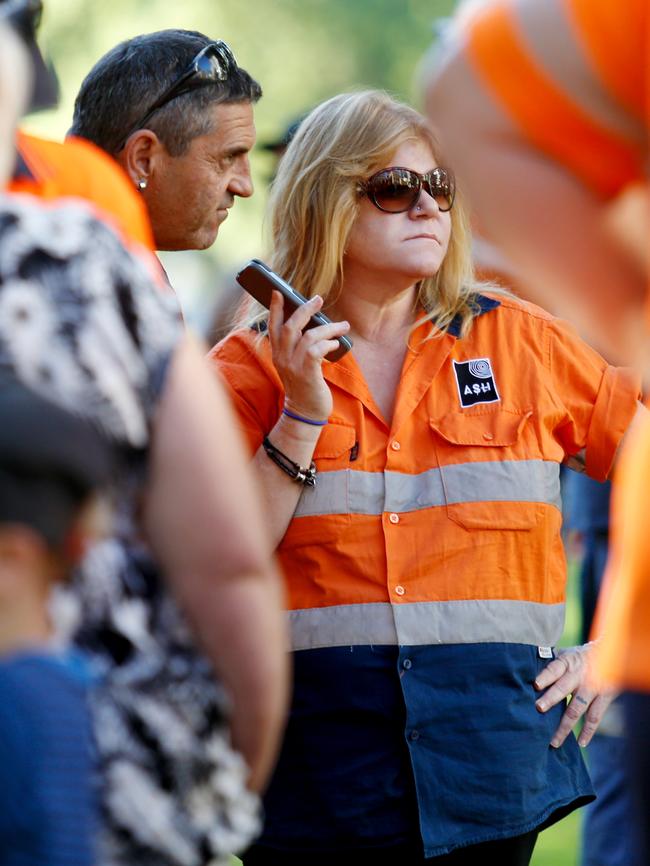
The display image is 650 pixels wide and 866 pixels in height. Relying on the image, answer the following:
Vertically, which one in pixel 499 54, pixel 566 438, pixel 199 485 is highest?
pixel 499 54

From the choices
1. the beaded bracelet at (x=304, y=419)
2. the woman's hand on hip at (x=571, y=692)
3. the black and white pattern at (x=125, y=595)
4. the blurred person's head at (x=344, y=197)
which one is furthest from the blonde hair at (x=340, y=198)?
the black and white pattern at (x=125, y=595)

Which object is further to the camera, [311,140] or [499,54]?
[311,140]

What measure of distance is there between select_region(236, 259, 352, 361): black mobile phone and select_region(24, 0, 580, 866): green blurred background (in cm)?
1203

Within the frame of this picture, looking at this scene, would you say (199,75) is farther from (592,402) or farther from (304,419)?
(592,402)

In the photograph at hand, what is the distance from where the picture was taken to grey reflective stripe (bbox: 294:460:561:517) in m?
2.91

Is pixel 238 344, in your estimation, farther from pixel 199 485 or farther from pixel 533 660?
pixel 199 485

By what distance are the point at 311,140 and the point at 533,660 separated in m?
1.32

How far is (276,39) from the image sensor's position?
781 inches

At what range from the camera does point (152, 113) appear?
11.2 ft

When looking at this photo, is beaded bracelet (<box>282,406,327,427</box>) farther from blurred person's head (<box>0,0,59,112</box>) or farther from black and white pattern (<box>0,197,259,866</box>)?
black and white pattern (<box>0,197,259,866</box>)

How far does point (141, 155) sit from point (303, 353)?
80 cm

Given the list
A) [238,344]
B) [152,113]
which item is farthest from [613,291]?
[152,113]

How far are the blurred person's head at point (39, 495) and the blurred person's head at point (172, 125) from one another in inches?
74.8

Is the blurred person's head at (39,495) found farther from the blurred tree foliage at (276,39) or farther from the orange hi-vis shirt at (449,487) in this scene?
the blurred tree foliage at (276,39)
